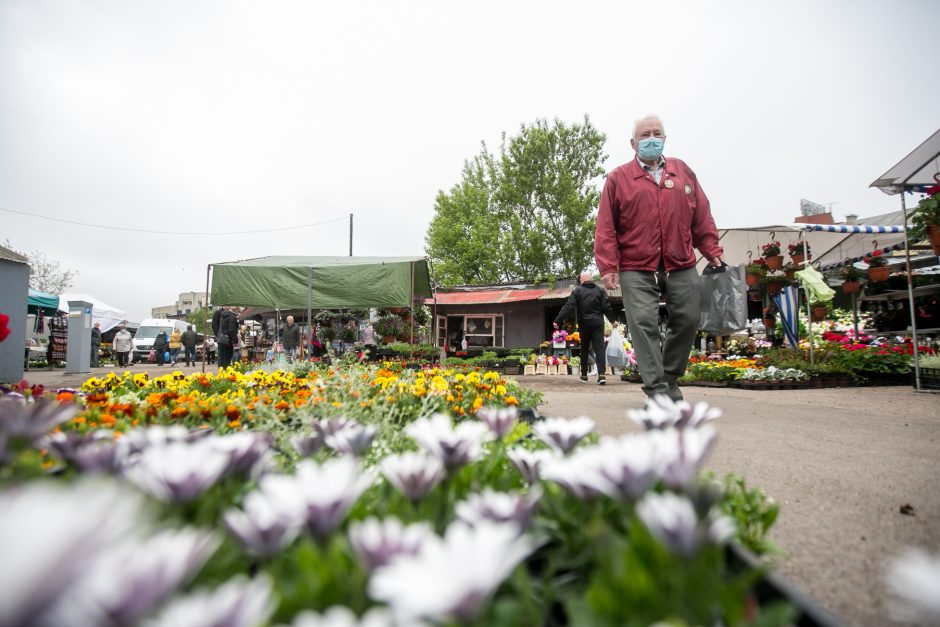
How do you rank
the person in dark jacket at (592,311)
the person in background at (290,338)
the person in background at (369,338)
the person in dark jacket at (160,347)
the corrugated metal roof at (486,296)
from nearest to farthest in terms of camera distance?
the person in dark jacket at (592,311) → the person in background at (290,338) → the person in background at (369,338) → the corrugated metal roof at (486,296) → the person in dark jacket at (160,347)

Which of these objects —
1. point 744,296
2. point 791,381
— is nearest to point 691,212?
point 744,296

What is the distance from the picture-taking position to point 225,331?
36.8 ft

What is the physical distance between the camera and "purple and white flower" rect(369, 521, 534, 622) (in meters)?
0.46

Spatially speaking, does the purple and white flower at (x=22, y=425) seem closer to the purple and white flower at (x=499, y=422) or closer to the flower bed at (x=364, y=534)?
the flower bed at (x=364, y=534)

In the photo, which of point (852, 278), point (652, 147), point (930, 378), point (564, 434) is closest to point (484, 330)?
point (852, 278)

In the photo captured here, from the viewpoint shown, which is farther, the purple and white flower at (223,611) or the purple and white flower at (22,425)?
the purple and white flower at (22,425)

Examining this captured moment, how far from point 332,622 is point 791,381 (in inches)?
321

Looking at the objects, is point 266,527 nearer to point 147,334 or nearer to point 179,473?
point 179,473

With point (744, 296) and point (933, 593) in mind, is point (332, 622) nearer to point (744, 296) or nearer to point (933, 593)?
point (933, 593)

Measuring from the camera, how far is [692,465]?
2.40 feet

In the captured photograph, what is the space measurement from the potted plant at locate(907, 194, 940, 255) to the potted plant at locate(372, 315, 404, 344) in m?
10.6

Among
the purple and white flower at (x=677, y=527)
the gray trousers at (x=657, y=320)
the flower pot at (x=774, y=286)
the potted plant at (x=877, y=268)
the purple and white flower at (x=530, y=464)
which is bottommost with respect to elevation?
the purple and white flower at (x=530, y=464)

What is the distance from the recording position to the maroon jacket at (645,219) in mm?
3545

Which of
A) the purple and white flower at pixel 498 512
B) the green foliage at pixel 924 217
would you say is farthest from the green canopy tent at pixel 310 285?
the purple and white flower at pixel 498 512
